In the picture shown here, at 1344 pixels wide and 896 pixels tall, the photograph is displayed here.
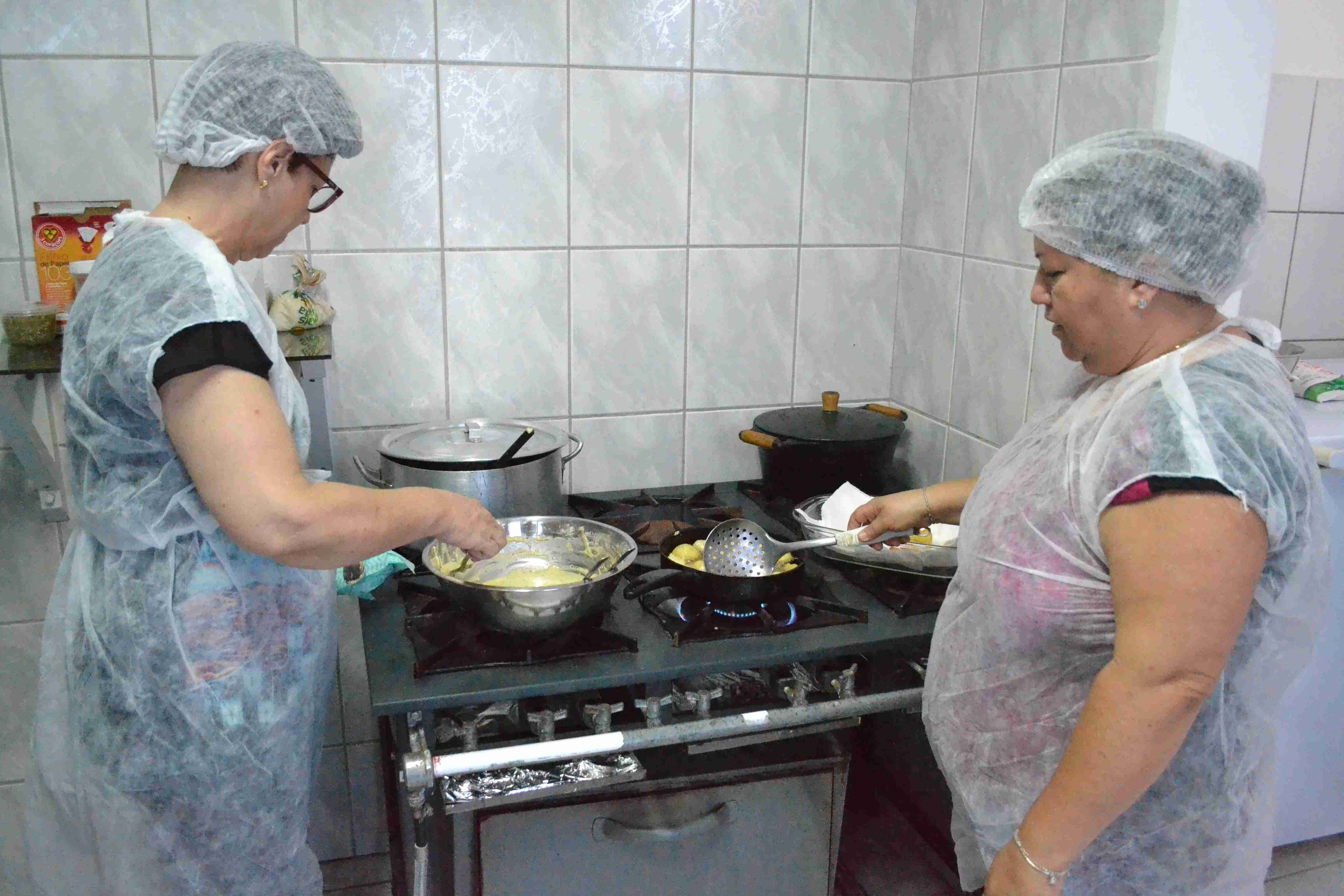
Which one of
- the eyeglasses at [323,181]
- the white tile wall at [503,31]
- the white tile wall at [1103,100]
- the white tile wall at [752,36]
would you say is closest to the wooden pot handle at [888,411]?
the white tile wall at [1103,100]

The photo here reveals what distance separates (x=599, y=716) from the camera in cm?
144

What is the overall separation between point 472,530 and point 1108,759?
2.58ft

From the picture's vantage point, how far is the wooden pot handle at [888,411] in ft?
6.97

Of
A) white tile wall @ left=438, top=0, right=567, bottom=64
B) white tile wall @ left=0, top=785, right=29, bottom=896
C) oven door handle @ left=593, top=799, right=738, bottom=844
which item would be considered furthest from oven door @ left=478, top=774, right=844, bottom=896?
white tile wall @ left=438, top=0, right=567, bottom=64

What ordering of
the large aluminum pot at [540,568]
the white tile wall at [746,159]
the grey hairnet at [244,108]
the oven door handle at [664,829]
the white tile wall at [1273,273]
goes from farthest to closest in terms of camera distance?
1. the white tile wall at [1273,273]
2. the white tile wall at [746,159]
3. the oven door handle at [664,829]
4. the large aluminum pot at [540,568]
5. the grey hairnet at [244,108]

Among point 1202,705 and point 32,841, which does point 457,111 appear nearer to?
point 32,841

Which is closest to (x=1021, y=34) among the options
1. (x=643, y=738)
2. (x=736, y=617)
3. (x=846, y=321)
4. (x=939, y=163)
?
(x=939, y=163)

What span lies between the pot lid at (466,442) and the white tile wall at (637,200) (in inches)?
6.6

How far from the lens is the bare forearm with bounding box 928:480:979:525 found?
1.58 m

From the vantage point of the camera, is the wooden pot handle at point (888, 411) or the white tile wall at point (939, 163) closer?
the white tile wall at point (939, 163)

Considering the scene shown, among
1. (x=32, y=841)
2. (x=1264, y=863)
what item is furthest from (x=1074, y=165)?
(x=32, y=841)

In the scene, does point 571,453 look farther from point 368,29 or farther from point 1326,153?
point 1326,153

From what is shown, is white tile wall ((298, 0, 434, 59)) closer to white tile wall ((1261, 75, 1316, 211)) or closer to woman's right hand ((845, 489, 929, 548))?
woman's right hand ((845, 489, 929, 548))

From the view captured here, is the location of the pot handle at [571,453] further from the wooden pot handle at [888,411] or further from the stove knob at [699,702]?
the wooden pot handle at [888,411]
